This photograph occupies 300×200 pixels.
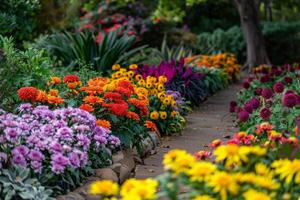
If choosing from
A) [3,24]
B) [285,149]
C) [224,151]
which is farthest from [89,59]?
[224,151]

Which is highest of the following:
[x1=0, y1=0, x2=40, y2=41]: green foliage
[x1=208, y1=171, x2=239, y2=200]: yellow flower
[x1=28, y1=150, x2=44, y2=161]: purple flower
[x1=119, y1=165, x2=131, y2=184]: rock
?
[x1=0, y1=0, x2=40, y2=41]: green foliage

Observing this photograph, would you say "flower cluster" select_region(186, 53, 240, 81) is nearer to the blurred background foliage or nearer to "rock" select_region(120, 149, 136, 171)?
the blurred background foliage

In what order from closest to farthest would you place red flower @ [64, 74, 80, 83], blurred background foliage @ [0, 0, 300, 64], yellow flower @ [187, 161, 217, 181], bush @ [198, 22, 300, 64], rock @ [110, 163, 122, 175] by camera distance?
yellow flower @ [187, 161, 217, 181], rock @ [110, 163, 122, 175], red flower @ [64, 74, 80, 83], blurred background foliage @ [0, 0, 300, 64], bush @ [198, 22, 300, 64]

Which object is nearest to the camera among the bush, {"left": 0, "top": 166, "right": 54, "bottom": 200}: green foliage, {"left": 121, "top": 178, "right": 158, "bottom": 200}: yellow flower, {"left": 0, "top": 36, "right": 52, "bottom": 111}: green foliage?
{"left": 121, "top": 178, "right": 158, "bottom": 200}: yellow flower

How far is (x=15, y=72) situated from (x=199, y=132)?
9.90 ft

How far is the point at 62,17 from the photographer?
15.6m

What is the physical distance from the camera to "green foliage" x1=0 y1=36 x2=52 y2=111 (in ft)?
19.3

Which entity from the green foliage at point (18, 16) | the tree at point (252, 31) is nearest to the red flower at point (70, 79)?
the green foliage at point (18, 16)

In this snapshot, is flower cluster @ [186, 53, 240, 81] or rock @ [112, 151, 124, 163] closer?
rock @ [112, 151, 124, 163]

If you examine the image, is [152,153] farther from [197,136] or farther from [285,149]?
[285,149]

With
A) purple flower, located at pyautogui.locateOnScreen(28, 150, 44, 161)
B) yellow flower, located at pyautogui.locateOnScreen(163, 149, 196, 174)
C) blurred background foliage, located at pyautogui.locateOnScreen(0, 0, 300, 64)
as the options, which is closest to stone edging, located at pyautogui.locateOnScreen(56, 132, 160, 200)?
purple flower, located at pyautogui.locateOnScreen(28, 150, 44, 161)

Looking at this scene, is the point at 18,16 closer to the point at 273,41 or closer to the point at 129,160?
the point at 129,160

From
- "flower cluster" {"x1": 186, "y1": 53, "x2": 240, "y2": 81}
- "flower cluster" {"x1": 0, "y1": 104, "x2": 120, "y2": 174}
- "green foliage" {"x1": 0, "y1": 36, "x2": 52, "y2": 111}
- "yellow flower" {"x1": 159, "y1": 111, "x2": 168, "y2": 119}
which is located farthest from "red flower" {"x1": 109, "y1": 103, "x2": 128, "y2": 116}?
"flower cluster" {"x1": 186, "y1": 53, "x2": 240, "y2": 81}

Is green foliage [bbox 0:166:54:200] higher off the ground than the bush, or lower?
higher
